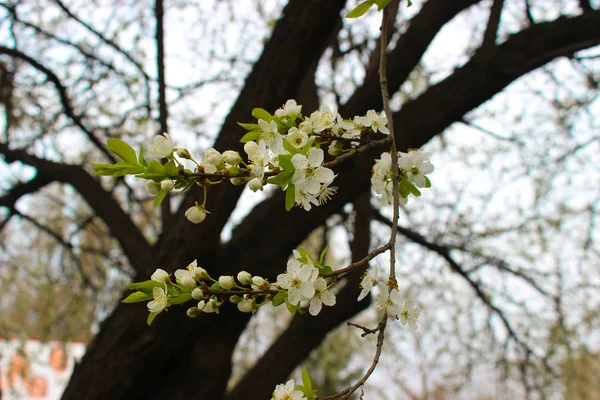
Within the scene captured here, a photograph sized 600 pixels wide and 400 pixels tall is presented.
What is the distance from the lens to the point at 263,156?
2.86 feet

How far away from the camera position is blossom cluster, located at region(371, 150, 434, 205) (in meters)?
1.06

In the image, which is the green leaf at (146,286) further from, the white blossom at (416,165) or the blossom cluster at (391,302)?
the white blossom at (416,165)

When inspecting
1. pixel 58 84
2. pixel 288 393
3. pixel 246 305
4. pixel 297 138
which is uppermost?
pixel 58 84

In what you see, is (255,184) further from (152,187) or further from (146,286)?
(146,286)

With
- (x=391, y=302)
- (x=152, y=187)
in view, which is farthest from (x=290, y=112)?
(x=391, y=302)

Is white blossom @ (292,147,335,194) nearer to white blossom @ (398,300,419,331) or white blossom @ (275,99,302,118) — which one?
white blossom @ (275,99,302,118)

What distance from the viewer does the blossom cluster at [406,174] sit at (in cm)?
106

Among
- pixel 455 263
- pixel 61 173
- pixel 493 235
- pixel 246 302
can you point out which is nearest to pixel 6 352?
pixel 61 173

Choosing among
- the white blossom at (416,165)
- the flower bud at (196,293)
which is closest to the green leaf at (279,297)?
the flower bud at (196,293)

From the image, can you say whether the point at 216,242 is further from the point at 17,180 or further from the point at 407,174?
the point at 17,180

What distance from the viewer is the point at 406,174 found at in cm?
107

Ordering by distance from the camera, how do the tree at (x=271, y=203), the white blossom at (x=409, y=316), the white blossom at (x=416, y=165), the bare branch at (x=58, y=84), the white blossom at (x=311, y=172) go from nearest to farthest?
1. the white blossom at (x=311, y=172)
2. the white blossom at (x=409, y=316)
3. the white blossom at (x=416, y=165)
4. the tree at (x=271, y=203)
5. the bare branch at (x=58, y=84)

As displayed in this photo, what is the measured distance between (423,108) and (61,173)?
1.98m

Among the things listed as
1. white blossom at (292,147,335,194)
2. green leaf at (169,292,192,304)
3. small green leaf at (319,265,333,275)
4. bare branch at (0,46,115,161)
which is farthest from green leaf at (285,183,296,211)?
bare branch at (0,46,115,161)
